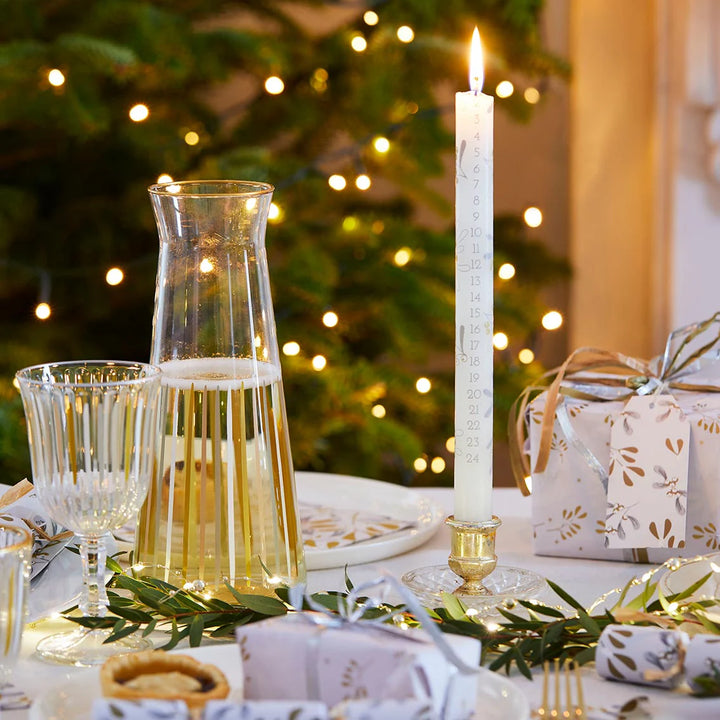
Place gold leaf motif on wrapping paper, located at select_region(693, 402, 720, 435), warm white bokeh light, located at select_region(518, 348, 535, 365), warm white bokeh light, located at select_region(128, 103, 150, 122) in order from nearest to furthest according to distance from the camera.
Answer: gold leaf motif on wrapping paper, located at select_region(693, 402, 720, 435) < warm white bokeh light, located at select_region(128, 103, 150, 122) < warm white bokeh light, located at select_region(518, 348, 535, 365)

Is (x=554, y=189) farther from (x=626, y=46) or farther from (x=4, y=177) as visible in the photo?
(x=4, y=177)

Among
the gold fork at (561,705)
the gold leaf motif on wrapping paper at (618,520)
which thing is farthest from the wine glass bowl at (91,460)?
the gold leaf motif on wrapping paper at (618,520)

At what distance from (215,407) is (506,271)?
1.26 m

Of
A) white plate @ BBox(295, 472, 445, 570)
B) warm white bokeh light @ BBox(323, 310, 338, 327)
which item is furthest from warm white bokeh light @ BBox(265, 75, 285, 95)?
white plate @ BBox(295, 472, 445, 570)

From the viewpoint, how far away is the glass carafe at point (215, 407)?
23.9 inches

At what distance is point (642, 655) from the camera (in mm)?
490

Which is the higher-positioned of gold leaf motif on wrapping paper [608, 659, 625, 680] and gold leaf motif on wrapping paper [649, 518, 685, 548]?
gold leaf motif on wrapping paper [649, 518, 685, 548]

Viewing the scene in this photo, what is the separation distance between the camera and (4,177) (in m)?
1.68

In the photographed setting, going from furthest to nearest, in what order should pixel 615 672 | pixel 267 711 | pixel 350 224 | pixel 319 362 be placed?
pixel 350 224
pixel 319 362
pixel 615 672
pixel 267 711

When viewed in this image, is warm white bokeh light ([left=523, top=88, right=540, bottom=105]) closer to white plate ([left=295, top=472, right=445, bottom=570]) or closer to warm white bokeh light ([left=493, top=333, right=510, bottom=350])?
warm white bokeh light ([left=493, top=333, right=510, bottom=350])

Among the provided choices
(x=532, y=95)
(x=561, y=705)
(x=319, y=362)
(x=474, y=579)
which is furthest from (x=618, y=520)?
(x=532, y=95)

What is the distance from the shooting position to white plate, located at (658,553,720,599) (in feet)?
2.00

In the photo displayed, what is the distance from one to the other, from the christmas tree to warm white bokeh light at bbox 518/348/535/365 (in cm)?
29

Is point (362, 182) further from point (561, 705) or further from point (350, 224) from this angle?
point (561, 705)
